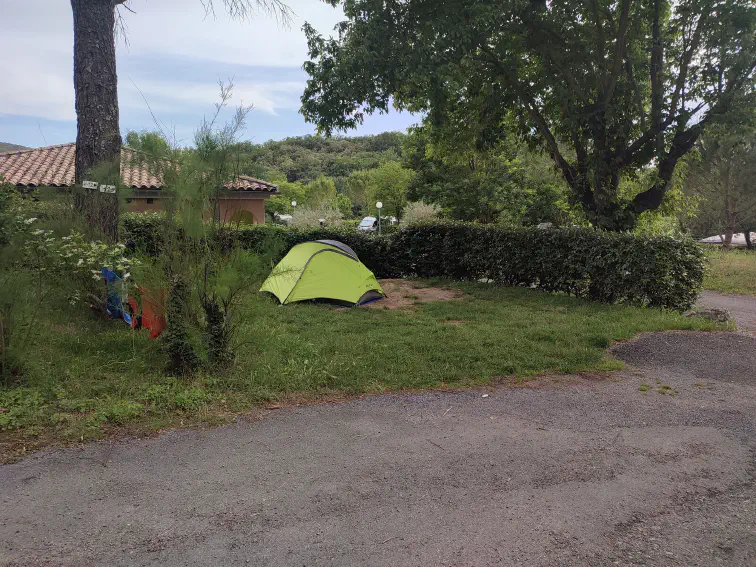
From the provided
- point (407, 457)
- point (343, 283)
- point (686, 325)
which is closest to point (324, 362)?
point (407, 457)

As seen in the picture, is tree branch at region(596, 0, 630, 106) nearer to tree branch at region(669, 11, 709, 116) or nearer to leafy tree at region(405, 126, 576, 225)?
tree branch at region(669, 11, 709, 116)

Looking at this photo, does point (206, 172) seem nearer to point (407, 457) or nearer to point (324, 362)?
point (324, 362)

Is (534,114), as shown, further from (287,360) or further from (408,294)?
(287,360)

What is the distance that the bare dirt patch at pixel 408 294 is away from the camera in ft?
35.0

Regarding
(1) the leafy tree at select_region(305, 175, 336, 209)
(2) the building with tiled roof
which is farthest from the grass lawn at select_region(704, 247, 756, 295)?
(1) the leafy tree at select_region(305, 175, 336, 209)

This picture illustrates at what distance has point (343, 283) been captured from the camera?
1046 cm

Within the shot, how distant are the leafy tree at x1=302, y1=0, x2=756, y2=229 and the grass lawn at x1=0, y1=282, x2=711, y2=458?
154 inches

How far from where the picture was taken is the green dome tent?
10.3m

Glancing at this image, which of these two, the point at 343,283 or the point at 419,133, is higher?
the point at 419,133

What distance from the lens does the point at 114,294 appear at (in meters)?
6.44

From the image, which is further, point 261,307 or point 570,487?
point 261,307

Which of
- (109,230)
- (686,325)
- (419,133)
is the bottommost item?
(686,325)

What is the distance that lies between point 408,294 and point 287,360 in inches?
243

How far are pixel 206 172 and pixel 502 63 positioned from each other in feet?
28.1
